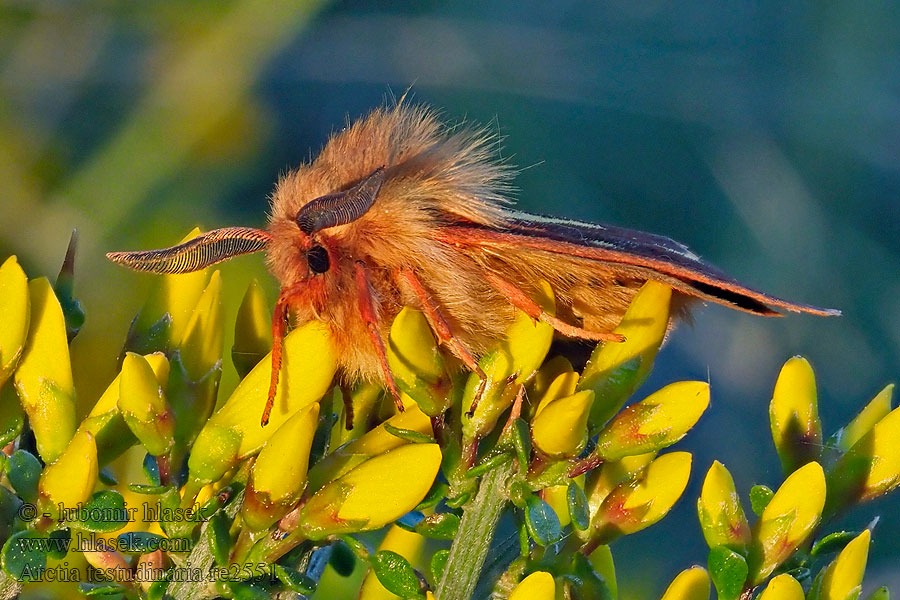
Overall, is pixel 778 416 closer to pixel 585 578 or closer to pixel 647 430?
pixel 647 430

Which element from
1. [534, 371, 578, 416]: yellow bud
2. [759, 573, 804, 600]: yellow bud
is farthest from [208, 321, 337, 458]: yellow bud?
[759, 573, 804, 600]: yellow bud

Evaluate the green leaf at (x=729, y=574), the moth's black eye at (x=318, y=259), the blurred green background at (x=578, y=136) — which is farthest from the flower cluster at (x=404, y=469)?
the blurred green background at (x=578, y=136)

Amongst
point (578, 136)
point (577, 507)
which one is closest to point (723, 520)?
point (577, 507)

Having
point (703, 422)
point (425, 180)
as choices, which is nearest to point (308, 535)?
point (425, 180)

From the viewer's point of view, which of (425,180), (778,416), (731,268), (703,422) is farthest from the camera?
(731,268)

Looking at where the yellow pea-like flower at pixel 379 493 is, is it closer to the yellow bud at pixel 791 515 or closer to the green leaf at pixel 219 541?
the green leaf at pixel 219 541

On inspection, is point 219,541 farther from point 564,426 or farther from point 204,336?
point 564,426
